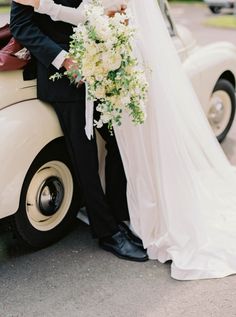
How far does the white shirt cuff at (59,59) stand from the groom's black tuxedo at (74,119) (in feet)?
0.06

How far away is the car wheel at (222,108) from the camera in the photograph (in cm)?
511

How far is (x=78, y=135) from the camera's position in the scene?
3.24m

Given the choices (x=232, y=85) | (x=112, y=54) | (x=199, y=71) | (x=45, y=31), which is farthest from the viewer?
(x=232, y=85)

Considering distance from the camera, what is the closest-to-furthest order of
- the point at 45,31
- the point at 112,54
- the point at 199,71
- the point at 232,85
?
the point at 112,54 → the point at 45,31 → the point at 199,71 → the point at 232,85

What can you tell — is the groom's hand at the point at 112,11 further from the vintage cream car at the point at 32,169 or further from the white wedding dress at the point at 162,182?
the vintage cream car at the point at 32,169

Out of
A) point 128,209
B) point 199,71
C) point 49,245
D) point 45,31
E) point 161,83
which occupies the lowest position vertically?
point 49,245

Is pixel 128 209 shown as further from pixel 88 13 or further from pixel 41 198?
pixel 88 13

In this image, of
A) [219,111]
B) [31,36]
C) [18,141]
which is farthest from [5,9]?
[219,111]

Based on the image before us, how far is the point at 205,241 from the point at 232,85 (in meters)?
2.42

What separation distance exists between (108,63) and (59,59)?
40 centimetres

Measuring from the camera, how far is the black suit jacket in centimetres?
303

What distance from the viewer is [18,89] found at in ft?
10.6

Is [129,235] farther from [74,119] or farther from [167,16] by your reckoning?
[167,16]

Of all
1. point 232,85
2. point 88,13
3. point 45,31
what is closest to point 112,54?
point 88,13
